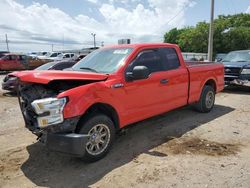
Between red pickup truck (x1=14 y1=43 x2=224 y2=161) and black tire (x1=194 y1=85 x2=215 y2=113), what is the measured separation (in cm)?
99

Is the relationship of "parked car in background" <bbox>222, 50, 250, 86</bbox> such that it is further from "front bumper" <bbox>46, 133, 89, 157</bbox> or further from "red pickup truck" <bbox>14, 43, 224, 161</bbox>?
"front bumper" <bbox>46, 133, 89, 157</bbox>

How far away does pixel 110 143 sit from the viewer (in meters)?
5.06

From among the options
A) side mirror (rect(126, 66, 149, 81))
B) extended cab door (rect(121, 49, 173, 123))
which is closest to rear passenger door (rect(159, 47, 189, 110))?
extended cab door (rect(121, 49, 173, 123))

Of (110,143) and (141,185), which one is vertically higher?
(110,143)

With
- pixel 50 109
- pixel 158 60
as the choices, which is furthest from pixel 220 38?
pixel 50 109

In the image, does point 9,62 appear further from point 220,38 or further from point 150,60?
point 220,38

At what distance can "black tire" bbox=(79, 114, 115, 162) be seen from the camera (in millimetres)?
4641

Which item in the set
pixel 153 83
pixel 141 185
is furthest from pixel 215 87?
pixel 141 185

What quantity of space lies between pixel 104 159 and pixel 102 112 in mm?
788

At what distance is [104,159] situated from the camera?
4.95m

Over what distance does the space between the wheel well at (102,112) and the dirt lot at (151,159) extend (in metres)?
0.61

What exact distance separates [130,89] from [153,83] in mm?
704

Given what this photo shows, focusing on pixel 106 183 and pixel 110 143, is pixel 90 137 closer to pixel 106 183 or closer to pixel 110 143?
pixel 110 143

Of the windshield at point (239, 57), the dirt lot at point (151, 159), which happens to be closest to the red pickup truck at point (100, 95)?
the dirt lot at point (151, 159)
